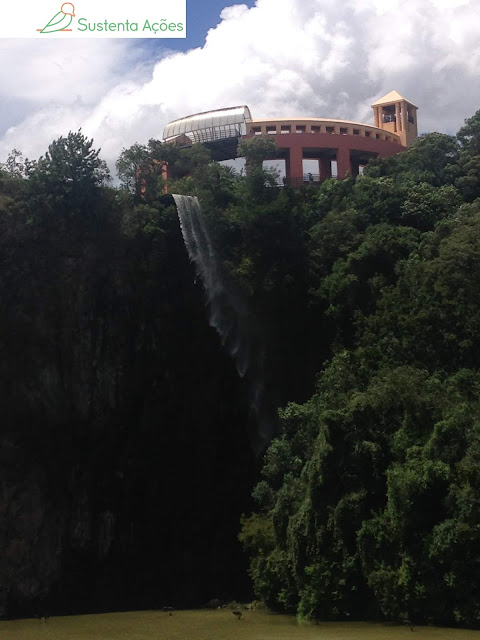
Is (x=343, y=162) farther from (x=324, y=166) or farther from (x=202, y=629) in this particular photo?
(x=202, y=629)

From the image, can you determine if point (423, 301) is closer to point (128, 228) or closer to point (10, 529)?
point (128, 228)

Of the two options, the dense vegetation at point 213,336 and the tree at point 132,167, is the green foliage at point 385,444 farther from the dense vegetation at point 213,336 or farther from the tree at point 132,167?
the tree at point 132,167

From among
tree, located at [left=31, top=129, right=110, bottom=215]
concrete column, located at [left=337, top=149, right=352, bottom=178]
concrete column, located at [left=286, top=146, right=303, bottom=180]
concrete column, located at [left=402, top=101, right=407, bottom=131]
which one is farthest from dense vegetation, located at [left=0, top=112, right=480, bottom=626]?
concrete column, located at [left=402, top=101, right=407, bottom=131]

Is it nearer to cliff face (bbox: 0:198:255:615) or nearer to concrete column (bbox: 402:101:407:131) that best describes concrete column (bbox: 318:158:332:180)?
concrete column (bbox: 402:101:407:131)

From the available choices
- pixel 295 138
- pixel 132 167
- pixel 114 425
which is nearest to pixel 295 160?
pixel 295 138

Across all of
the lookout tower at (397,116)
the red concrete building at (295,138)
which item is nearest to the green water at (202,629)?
the red concrete building at (295,138)

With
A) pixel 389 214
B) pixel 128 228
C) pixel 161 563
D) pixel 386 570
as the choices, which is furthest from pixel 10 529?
pixel 389 214
